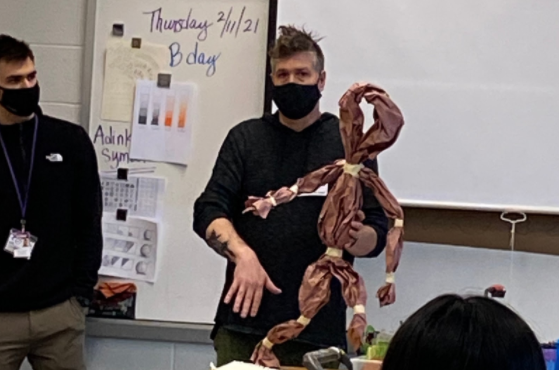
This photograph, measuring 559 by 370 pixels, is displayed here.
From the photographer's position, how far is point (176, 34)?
268 centimetres

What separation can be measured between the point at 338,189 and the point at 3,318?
52.5 inches

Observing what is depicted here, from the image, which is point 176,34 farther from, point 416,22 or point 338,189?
point 338,189

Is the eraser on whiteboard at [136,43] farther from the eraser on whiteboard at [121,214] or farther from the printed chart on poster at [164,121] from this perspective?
the eraser on whiteboard at [121,214]

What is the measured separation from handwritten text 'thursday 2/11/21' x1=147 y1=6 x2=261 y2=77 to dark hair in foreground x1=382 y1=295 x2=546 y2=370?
1898 mm

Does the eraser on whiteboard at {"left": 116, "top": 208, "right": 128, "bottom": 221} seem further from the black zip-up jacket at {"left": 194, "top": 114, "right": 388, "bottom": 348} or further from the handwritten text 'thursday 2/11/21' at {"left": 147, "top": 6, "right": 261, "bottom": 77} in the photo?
the black zip-up jacket at {"left": 194, "top": 114, "right": 388, "bottom": 348}

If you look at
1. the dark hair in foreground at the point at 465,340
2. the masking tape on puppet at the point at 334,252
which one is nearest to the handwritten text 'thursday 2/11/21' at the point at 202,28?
the masking tape on puppet at the point at 334,252

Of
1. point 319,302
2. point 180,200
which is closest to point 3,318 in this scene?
point 180,200

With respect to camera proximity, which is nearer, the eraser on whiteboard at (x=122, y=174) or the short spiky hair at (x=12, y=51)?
the short spiky hair at (x=12, y=51)

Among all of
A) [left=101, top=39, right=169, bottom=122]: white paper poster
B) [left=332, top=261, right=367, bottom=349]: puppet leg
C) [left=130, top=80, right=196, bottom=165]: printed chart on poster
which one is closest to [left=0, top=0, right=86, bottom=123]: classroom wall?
[left=101, top=39, right=169, bottom=122]: white paper poster

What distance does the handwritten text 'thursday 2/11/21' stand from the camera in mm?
2633

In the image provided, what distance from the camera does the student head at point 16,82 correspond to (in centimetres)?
244

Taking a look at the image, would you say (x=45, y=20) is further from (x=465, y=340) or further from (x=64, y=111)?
(x=465, y=340)

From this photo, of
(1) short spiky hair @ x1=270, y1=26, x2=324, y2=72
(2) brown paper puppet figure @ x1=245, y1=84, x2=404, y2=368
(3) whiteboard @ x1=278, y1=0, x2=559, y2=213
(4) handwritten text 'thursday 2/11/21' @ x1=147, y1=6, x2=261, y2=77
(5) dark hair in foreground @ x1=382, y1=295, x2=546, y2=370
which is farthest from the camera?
(4) handwritten text 'thursday 2/11/21' @ x1=147, y1=6, x2=261, y2=77

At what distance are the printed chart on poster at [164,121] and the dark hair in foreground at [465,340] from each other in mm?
1892
